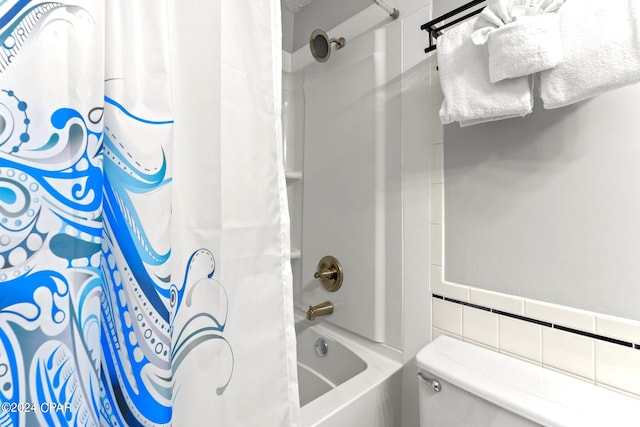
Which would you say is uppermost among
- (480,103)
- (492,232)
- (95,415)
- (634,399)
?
(480,103)

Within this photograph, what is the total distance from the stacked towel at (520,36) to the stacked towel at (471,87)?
0.14 ft

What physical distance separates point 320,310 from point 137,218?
1091 millimetres

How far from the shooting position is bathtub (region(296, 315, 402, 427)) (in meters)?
0.95

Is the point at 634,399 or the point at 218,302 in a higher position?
the point at 218,302

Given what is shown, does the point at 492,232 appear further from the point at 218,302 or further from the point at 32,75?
the point at 32,75

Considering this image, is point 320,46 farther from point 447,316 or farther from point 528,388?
point 528,388

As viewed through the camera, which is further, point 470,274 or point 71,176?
point 470,274

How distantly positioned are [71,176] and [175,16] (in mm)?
324

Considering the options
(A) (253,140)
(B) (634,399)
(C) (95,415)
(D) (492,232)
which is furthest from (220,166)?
(B) (634,399)

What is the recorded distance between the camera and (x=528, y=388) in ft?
2.60

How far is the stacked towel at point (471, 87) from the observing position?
788mm

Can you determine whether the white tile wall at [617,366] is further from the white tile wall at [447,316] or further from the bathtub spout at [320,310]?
the bathtub spout at [320,310]

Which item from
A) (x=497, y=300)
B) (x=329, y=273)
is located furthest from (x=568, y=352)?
(x=329, y=273)

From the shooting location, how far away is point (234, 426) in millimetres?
564
